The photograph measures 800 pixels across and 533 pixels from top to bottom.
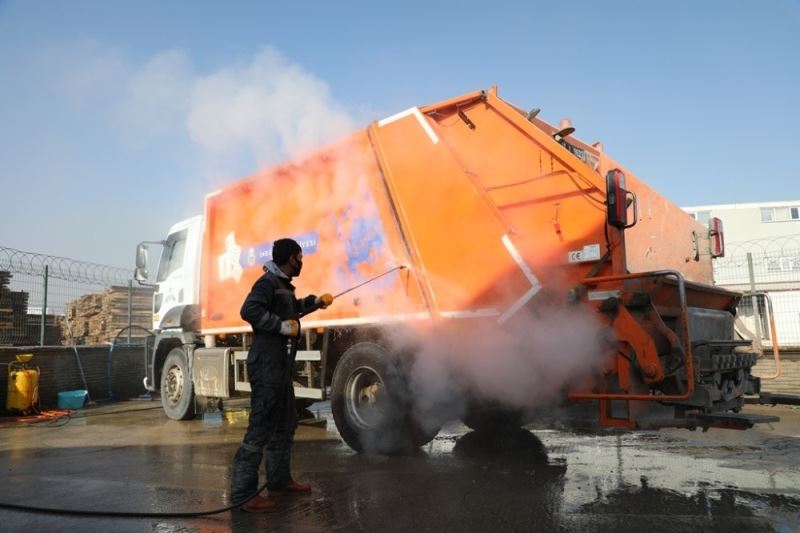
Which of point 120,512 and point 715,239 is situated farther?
point 715,239

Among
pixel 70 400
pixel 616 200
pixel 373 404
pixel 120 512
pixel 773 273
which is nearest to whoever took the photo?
pixel 120 512

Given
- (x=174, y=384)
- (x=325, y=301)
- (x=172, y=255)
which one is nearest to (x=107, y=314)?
(x=172, y=255)

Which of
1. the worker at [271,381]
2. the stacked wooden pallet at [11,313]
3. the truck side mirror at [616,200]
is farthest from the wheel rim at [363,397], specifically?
the stacked wooden pallet at [11,313]

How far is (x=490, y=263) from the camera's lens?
485 centimetres

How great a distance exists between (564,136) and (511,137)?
480 mm

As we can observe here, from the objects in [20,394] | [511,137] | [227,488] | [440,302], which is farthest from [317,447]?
[20,394]

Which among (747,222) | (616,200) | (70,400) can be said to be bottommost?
(70,400)

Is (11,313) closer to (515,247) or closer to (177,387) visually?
(177,387)

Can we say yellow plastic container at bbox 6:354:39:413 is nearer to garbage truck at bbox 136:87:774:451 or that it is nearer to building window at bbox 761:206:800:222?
garbage truck at bbox 136:87:774:451

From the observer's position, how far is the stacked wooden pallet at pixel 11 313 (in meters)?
10.5

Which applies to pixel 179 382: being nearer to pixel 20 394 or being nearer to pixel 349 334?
pixel 20 394

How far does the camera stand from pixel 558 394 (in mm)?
4594

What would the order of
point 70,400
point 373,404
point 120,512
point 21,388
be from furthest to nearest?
point 70,400 < point 21,388 < point 373,404 < point 120,512

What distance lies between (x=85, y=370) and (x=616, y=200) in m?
11.1
